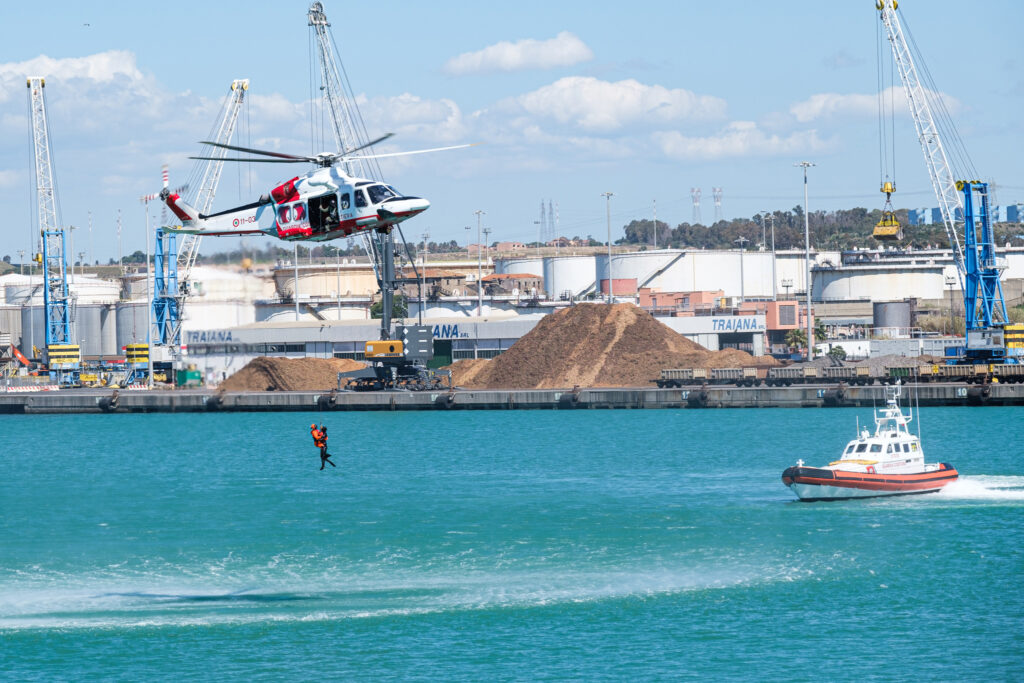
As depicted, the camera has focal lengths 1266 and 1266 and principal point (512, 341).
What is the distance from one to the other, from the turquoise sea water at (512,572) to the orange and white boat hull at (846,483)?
0.67 m

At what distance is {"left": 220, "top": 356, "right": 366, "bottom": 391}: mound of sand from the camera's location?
124m

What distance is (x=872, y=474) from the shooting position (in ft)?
189

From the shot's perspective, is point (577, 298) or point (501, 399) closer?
point (501, 399)

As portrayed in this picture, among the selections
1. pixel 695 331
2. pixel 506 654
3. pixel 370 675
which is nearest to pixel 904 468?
pixel 506 654

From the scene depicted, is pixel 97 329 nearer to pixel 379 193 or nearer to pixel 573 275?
pixel 573 275

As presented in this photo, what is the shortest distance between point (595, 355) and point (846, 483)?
63.8 m

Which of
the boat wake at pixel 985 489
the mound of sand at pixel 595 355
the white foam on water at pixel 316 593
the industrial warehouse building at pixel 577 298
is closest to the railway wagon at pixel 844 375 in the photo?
the mound of sand at pixel 595 355

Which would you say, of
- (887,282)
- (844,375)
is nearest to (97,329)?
(887,282)

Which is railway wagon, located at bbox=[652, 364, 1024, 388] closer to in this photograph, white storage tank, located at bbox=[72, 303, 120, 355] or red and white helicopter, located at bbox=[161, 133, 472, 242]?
red and white helicopter, located at bbox=[161, 133, 472, 242]

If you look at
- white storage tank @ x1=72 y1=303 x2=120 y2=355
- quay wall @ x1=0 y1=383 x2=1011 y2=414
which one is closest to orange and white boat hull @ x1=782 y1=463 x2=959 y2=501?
quay wall @ x1=0 y1=383 x2=1011 y2=414

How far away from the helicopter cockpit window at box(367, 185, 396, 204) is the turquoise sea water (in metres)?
13.7

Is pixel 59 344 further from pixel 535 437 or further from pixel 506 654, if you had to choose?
pixel 506 654

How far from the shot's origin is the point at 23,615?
137 ft

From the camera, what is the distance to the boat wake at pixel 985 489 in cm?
5991
